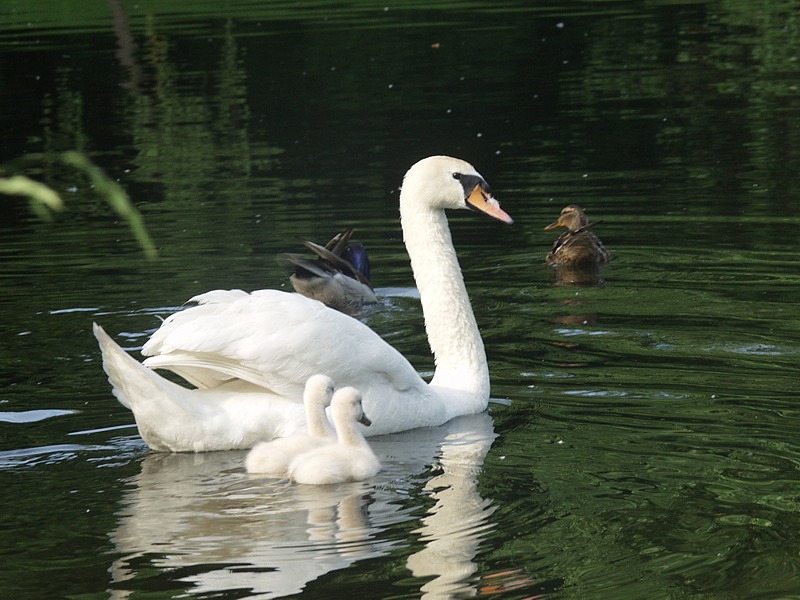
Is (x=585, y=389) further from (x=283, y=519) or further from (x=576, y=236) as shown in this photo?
(x=576, y=236)

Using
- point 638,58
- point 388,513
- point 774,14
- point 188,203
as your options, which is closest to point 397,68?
point 638,58

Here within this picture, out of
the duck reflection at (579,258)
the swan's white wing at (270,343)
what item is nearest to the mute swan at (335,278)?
the duck reflection at (579,258)

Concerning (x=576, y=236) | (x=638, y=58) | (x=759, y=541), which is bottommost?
(x=759, y=541)

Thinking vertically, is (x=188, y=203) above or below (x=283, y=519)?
above

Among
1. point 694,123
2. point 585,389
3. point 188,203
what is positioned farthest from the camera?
point 694,123

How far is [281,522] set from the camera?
569 centimetres

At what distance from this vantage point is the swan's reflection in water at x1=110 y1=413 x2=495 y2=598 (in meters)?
5.11

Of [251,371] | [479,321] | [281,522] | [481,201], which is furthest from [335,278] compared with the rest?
[281,522]

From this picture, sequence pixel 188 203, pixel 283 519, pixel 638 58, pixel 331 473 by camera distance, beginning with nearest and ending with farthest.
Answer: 1. pixel 283 519
2. pixel 331 473
3. pixel 188 203
4. pixel 638 58

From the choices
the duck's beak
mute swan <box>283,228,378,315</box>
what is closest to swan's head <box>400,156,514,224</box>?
mute swan <box>283,228,378,315</box>

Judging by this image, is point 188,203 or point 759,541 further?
point 188,203

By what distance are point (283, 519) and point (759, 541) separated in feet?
5.96

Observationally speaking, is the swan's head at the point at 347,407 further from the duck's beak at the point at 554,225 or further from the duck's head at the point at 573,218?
the duck's beak at the point at 554,225

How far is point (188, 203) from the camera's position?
14.9 m
